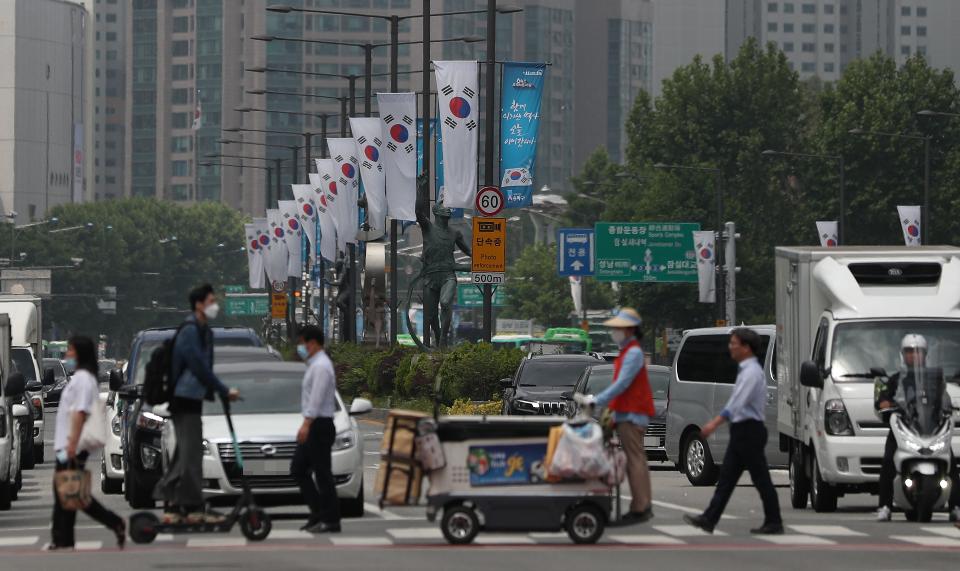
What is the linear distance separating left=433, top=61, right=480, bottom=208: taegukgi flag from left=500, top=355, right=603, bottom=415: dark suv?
169 inches

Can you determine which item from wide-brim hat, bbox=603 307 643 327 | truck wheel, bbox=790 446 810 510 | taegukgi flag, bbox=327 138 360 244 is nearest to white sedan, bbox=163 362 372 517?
wide-brim hat, bbox=603 307 643 327

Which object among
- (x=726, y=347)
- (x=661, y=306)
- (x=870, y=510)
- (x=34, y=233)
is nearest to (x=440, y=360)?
(x=726, y=347)

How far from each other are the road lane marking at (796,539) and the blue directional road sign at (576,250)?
187 ft

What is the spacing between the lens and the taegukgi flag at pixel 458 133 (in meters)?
38.7

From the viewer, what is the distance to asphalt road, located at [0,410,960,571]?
14.8m

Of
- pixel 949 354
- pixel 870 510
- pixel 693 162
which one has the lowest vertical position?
pixel 870 510

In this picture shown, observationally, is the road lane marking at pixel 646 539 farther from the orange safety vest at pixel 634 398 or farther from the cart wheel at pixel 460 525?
the cart wheel at pixel 460 525

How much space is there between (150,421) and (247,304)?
132632 millimetres

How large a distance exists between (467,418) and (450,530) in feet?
2.76

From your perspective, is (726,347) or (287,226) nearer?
(726,347)

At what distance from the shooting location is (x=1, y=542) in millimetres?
17453

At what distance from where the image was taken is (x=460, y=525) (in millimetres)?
16219

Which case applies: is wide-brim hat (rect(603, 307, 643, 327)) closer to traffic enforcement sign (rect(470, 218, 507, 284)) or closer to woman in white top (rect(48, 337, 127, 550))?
woman in white top (rect(48, 337, 127, 550))

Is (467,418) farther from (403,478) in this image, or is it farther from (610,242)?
(610,242)
